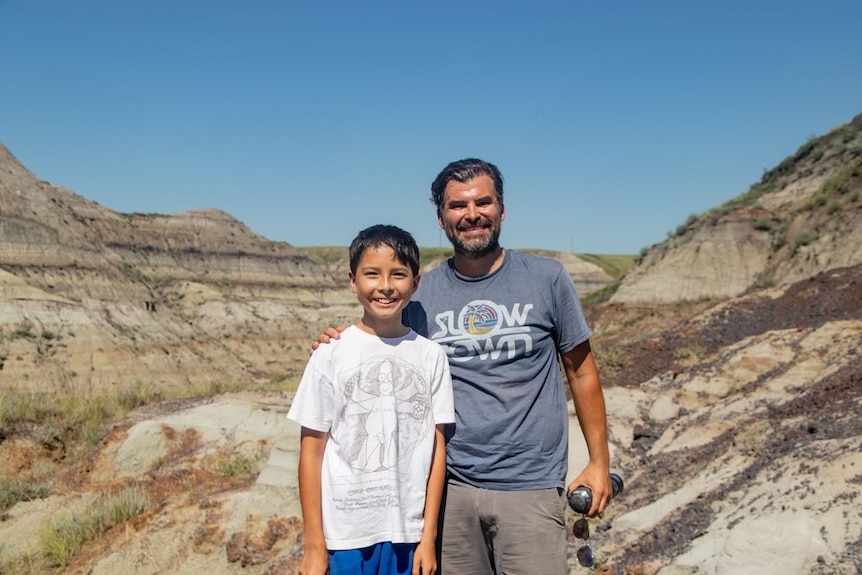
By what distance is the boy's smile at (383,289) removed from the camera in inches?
102

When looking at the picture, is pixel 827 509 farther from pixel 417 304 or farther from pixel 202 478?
pixel 202 478

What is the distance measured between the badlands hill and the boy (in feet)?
7.69

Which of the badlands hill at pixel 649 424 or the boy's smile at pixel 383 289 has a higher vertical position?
the boy's smile at pixel 383 289

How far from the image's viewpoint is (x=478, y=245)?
2.77 meters

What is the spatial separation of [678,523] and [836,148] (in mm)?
23113

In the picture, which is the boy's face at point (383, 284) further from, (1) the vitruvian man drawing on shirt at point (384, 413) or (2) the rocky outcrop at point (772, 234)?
(2) the rocky outcrop at point (772, 234)

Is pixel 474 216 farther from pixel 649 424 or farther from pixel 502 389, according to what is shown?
pixel 649 424

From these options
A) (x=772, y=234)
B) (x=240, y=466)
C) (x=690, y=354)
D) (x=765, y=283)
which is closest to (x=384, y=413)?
(x=240, y=466)

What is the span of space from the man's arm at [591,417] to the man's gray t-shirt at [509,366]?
0.08m

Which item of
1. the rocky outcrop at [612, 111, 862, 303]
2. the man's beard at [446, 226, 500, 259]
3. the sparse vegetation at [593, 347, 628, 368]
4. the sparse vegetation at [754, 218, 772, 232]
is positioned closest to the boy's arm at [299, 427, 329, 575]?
the man's beard at [446, 226, 500, 259]

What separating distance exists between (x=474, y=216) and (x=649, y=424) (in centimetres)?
721

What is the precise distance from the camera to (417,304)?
2.87 meters

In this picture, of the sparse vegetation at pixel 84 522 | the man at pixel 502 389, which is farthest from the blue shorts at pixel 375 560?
the sparse vegetation at pixel 84 522

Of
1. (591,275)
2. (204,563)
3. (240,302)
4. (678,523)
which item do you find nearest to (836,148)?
(678,523)
